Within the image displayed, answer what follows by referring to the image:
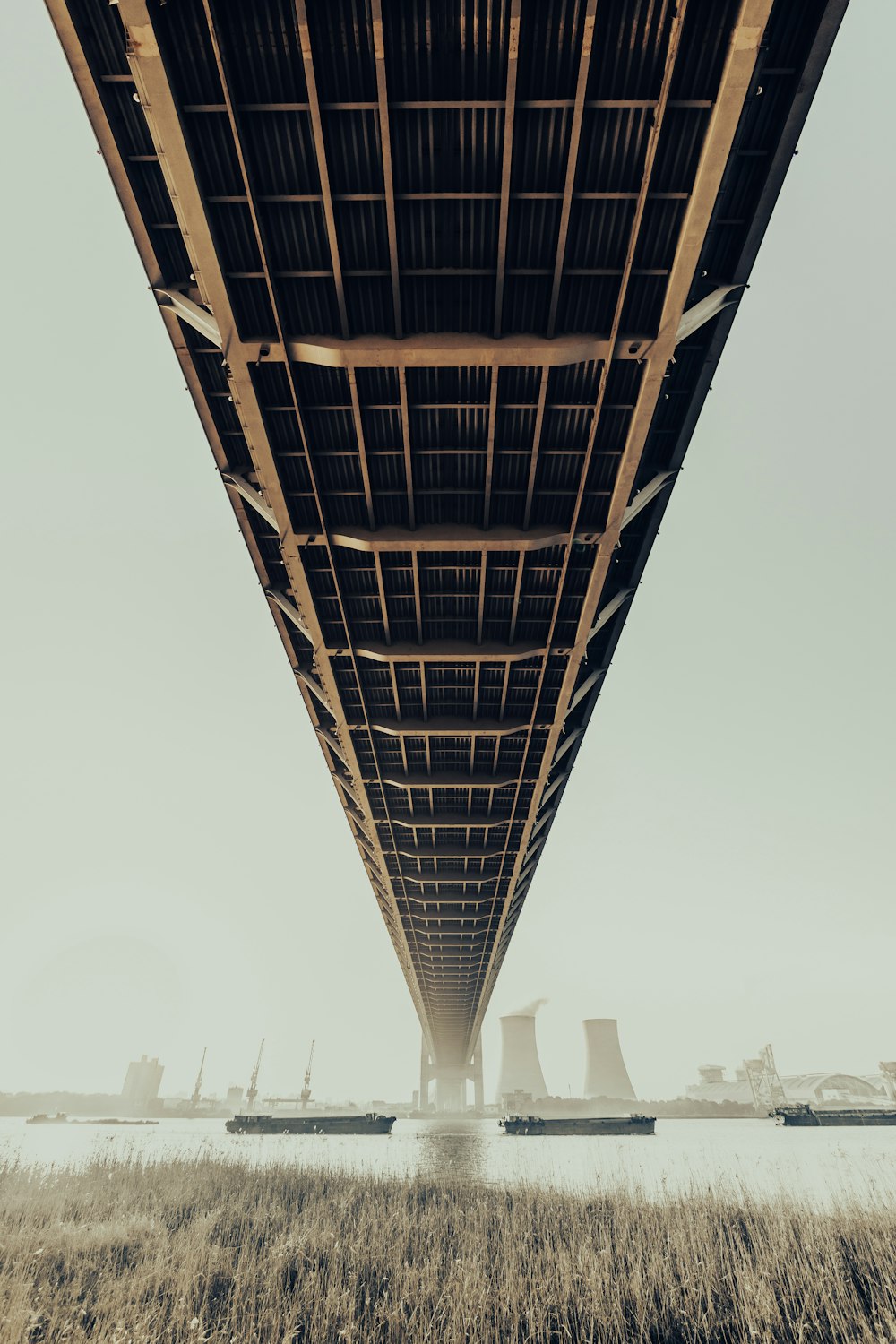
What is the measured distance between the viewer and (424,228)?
7926 millimetres

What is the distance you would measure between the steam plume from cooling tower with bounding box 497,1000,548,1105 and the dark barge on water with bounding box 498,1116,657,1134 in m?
37.9

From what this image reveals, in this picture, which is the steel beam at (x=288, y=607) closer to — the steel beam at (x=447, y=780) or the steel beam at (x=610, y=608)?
the steel beam at (x=610, y=608)

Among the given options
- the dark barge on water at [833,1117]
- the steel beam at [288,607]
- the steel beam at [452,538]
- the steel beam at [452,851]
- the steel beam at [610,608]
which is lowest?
the dark barge on water at [833,1117]

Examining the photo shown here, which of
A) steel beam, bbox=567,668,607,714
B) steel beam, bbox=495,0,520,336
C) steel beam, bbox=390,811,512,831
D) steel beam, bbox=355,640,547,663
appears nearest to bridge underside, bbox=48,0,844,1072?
steel beam, bbox=495,0,520,336

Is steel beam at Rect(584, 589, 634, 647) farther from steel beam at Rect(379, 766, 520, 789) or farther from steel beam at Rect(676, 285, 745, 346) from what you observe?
steel beam at Rect(379, 766, 520, 789)

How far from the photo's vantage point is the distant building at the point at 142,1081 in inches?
4001

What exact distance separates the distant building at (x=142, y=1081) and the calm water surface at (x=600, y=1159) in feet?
262

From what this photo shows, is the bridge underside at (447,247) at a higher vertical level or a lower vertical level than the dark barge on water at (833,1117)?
higher

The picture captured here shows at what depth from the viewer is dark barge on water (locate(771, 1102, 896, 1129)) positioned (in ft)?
186

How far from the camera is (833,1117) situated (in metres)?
59.2

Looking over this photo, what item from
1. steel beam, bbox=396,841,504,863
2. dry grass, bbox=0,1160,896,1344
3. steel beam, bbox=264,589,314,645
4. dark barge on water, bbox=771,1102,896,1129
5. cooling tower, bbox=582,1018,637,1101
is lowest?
dry grass, bbox=0,1160,896,1344

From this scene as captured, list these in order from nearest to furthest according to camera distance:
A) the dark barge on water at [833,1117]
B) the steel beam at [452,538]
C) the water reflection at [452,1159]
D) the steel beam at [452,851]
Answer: the steel beam at [452,538]
the water reflection at [452,1159]
the steel beam at [452,851]
the dark barge on water at [833,1117]

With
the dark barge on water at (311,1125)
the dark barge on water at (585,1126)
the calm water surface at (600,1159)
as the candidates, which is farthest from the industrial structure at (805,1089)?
the calm water surface at (600,1159)

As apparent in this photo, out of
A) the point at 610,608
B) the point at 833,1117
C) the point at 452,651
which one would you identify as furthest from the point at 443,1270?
the point at 833,1117
